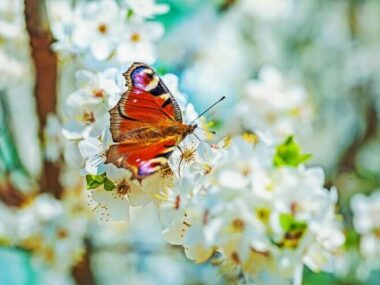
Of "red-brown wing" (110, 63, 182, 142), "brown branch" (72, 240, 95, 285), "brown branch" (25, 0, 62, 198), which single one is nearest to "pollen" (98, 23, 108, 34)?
"brown branch" (25, 0, 62, 198)

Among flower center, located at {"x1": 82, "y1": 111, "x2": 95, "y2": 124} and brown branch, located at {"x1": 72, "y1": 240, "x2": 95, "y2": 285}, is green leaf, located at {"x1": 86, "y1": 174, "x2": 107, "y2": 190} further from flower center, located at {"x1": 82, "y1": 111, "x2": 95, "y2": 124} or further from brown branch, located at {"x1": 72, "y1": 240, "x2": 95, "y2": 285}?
brown branch, located at {"x1": 72, "y1": 240, "x2": 95, "y2": 285}

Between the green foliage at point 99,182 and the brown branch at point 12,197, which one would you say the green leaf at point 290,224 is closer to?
the green foliage at point 99,182

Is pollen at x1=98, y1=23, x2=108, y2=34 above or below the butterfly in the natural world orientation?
below

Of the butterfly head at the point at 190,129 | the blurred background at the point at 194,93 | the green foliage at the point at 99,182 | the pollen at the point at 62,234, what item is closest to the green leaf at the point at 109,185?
the green foliage at the point at 99,182

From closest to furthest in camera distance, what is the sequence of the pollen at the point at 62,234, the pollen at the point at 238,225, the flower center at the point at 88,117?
the pollen at the point at 238,225, the flower center at the point at 88,117, the pollen at the point at 62,234

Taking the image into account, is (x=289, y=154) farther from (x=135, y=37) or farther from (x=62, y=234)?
(x=62, y=234)
